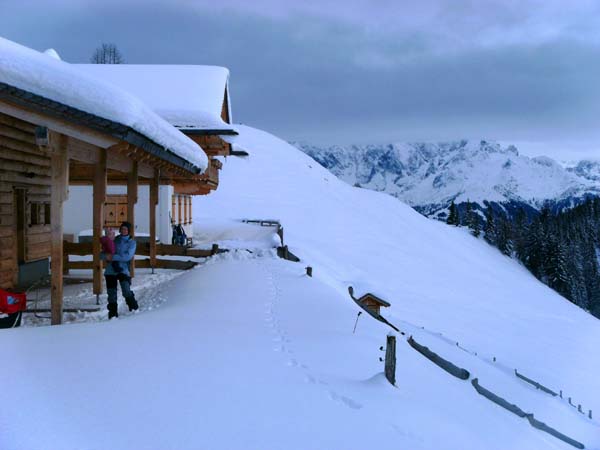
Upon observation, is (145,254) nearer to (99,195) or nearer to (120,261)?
(99,195)

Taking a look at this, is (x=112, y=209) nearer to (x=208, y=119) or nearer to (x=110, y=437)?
(x=208, y=119)

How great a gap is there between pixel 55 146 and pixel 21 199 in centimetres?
511

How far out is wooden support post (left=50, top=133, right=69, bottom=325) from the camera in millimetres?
7145

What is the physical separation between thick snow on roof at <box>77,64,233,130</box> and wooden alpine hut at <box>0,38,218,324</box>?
4158mm

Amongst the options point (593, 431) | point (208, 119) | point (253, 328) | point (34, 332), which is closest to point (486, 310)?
point (593, 431)

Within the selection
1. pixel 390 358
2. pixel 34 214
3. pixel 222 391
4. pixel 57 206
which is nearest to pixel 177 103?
pixel 34 214

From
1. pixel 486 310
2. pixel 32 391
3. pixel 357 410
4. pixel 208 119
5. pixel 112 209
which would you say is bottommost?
pixel 486 310

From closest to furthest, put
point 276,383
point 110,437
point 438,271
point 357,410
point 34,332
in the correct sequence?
point 110,437 < point 357,410 < point 276,383 < point 34,332 < point 438,271

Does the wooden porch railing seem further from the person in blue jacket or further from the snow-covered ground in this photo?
the person in blue jacket

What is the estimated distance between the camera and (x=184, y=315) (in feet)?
25.2

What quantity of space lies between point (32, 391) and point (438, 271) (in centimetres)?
4575

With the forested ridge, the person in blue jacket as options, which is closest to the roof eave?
the person in blue jacket

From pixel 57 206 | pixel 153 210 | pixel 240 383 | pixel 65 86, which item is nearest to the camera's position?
pixel 240 383

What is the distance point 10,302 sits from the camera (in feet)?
22.2
